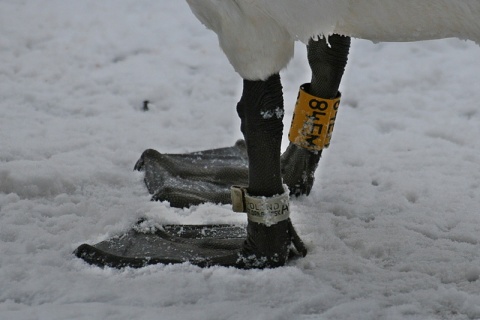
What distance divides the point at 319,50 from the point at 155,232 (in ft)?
3.73

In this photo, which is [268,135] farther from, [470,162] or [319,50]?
[470,162]

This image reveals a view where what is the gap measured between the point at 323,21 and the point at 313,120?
1108mm

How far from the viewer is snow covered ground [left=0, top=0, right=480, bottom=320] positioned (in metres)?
2.60

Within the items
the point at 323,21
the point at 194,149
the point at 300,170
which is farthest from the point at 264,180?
the point at 194,149

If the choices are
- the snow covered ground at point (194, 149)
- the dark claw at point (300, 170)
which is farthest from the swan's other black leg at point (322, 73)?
the snow covered ground at point (194, 149)

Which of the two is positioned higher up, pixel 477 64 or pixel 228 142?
pixel 477 64

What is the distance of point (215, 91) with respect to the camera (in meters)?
5.12

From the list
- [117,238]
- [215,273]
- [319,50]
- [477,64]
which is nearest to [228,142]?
[319,50]

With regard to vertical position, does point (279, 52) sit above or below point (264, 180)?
above

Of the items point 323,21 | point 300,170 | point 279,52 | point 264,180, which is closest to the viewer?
point 323,21

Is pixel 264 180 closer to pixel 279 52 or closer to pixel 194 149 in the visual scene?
pixel 279 52

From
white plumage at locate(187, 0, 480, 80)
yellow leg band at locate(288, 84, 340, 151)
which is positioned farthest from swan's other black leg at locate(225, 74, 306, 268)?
yellow leg band at locate(288, 84, 340, 151)

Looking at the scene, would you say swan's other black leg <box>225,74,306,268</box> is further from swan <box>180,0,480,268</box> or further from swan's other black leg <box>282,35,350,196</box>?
swan's other black leg <box>282,35,350,196</box>

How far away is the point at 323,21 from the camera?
7.77 feet
